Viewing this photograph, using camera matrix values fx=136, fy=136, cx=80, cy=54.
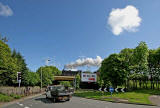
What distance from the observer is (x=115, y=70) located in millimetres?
31000

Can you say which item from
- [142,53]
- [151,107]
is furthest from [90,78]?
[151,107]

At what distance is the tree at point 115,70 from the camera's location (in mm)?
31125

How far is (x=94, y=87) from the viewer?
53.5 meters

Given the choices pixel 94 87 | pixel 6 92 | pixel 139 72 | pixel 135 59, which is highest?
pixel 135 59

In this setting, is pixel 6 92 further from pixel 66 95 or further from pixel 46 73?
pixel 46 73

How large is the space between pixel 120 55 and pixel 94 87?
24.0 metres

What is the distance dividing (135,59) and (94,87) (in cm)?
2338

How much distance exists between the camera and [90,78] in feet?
159

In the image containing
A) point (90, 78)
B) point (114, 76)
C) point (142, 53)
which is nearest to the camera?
point (114, 76)

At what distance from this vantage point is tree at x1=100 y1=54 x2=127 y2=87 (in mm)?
31125

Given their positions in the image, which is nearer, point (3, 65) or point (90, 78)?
point (3, 65)

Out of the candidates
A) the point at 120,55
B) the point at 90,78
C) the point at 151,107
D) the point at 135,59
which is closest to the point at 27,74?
the point at 90,78

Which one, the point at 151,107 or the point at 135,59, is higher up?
the point at 135,59

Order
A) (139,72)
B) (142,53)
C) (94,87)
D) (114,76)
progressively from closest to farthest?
(114,76), (142,53), (139,72), (94,87)
